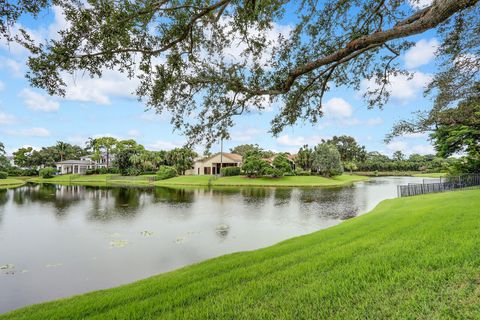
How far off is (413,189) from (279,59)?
61.8ft

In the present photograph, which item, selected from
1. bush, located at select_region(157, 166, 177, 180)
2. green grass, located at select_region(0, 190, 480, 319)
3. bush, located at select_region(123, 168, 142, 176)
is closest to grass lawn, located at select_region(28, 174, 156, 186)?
bush, located at select_region(157, 166, 177, 180)

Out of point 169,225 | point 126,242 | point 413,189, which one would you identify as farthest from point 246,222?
point 413,189

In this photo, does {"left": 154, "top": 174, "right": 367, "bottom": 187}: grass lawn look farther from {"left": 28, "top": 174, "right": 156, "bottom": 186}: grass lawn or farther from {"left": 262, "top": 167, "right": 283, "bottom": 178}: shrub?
{"left": 28, "top": 174, "right": 156, "bottom": 186}: grass lawn

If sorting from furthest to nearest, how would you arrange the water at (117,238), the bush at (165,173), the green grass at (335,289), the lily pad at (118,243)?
the bush at (165,173)
the lily pad at (118,243)
the water at (117,238)
the green grass at (335,289)

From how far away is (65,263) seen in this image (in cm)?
809

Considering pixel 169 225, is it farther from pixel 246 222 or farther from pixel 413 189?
pixel 413 189

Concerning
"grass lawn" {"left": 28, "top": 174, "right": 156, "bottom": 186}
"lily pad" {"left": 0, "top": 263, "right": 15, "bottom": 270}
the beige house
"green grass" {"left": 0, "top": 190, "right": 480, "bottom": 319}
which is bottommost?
"lily pad" {"left": 0, "top": 263, "right": 15, "bottom": 270}

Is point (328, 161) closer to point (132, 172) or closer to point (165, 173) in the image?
point (165, 173)

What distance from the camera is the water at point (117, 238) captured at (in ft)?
22.7

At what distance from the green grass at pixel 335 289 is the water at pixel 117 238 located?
2.65 m

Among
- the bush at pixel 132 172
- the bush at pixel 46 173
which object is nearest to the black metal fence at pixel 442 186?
the bush at pixel 132 172

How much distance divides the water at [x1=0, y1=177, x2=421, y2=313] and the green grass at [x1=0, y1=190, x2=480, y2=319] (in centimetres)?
265

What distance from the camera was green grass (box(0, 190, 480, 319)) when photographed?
2795 mm

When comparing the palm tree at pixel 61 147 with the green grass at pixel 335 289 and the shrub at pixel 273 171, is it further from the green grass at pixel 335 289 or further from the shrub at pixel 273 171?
the green grass at pixel 335 289
